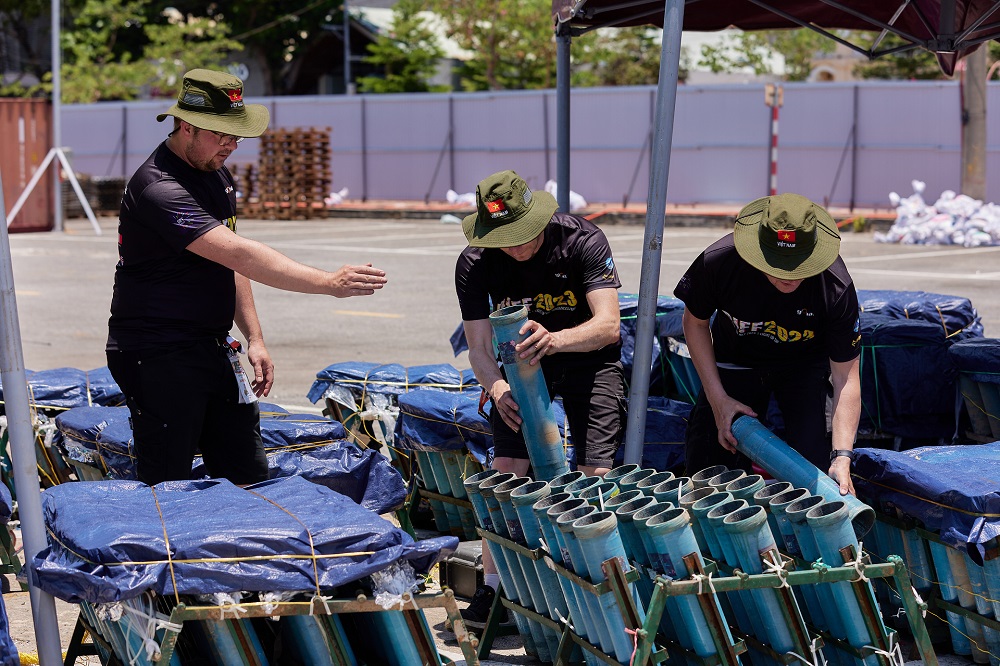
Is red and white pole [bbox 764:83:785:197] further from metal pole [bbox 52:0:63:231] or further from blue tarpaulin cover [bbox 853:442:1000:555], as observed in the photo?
blue tarpaulin cover [bbox 853:442:1000:555]

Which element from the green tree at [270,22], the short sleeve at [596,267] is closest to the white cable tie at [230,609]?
the short sleeve at [596,267]

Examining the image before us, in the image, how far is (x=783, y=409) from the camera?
16.8 feet

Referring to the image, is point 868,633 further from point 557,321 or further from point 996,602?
point 557,321

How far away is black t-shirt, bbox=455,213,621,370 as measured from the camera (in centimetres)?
490

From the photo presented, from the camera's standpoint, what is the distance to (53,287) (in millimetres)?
16438

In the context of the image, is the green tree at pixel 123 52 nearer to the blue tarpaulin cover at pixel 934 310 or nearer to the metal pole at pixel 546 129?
the metal pole at pixel 546 129

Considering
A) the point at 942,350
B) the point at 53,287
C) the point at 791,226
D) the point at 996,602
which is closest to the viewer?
the point at 996,602

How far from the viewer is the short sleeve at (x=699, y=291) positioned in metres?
4.92

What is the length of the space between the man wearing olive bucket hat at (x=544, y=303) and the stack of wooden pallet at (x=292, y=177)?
25.2 metres

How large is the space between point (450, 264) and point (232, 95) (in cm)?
1445

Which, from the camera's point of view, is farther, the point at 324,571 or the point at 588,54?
the point at 588,54

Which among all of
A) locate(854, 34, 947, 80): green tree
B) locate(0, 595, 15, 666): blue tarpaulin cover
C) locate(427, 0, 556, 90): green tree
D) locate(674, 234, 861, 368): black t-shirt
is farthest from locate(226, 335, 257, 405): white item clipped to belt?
locate(854, 34, 947, 80): green tree

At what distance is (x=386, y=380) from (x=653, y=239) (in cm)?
214

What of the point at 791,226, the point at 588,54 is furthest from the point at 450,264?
the point at 588,54
